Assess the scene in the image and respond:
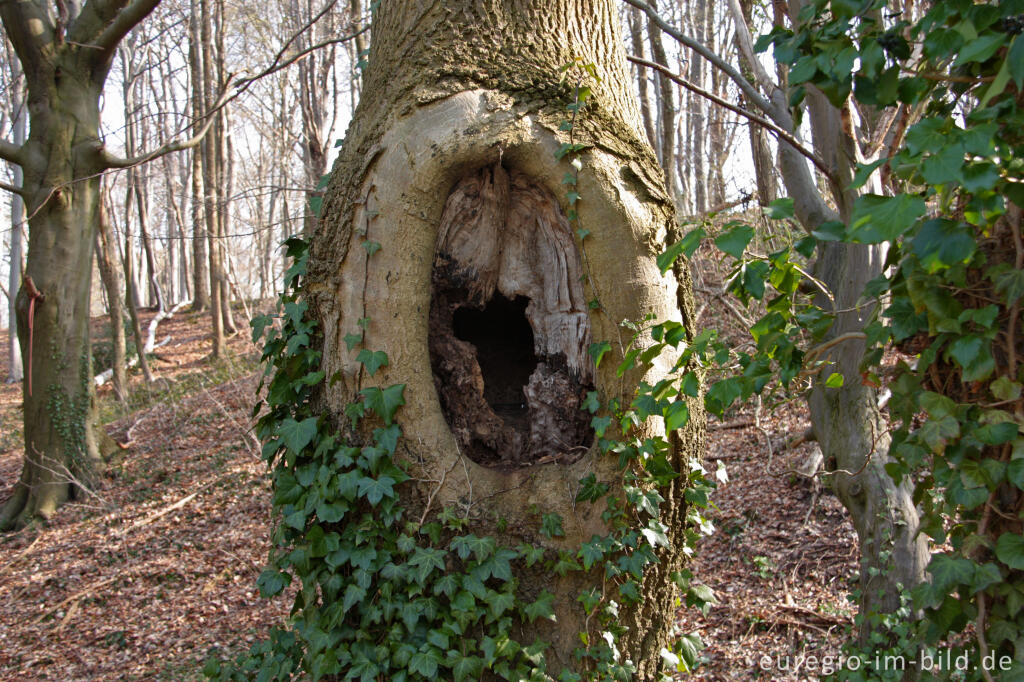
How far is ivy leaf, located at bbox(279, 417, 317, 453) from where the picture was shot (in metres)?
2.92

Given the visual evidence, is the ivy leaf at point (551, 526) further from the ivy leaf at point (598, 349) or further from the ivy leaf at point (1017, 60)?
the ivy leaf at point (1017, 60)

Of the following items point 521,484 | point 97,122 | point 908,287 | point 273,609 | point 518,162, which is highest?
point 97,122

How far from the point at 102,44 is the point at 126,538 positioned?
5.30 meters

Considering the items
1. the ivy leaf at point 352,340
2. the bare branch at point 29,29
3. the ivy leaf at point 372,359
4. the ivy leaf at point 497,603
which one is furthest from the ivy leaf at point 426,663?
the bare branch at point 29,29

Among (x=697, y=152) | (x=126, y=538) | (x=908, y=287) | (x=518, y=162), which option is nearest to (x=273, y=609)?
(x=126, y=538)

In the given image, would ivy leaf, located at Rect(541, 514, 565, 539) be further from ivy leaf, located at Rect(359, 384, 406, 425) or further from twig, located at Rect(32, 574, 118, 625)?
twig, located at Rect(32, 574, 118, 625)

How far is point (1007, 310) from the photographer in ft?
5.99

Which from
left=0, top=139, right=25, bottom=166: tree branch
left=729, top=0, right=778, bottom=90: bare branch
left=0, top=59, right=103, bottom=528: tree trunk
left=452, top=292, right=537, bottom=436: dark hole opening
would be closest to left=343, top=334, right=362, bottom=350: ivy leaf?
left=452, top=292, right=537, bottom=436: dark hole opening

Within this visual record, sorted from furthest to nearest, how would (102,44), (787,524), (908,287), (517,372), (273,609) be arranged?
(102,44)
(787,524)
(273,609)
(517,372)
(908,287)

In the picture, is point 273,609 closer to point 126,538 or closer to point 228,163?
point 126,538

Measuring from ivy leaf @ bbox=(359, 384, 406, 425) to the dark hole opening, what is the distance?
0.88m

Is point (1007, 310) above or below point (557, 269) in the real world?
below

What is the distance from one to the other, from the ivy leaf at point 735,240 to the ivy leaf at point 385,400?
1.57 metres

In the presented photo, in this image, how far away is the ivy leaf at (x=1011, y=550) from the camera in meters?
1.77
